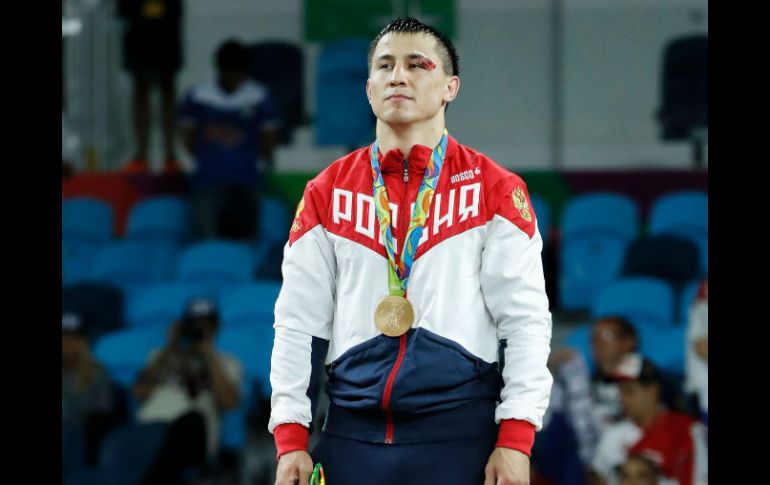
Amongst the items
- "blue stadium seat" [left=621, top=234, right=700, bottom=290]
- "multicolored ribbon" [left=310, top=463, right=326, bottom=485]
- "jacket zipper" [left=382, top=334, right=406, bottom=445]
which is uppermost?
"blue stadium seat" [left=621, top=234, right=700, bottom=290]

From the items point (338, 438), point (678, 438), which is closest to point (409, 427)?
point (338, 438)

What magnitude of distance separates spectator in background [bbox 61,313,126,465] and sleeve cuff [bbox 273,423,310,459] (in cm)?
358

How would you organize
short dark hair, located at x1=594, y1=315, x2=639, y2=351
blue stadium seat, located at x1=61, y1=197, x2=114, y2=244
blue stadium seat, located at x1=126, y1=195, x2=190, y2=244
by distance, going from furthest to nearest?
blue stadium seat, located at x1=61, y1=197, x2=114, y2=244 → blue stadium seat, located at x1=126, y1=195, x2=190, y2=244 → short dark hair, located at x1=594, y1=315, x2=639, y2=351

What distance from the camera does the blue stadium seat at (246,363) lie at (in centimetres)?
622

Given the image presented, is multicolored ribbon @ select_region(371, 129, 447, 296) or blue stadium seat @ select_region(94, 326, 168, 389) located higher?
multicolored ribbon @ select_region(371, 129, 447, 296)

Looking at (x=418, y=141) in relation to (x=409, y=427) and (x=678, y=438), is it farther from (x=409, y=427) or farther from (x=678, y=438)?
(x=678, y=438)

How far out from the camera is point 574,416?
18.9 feet

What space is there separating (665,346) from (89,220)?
3.49 metres

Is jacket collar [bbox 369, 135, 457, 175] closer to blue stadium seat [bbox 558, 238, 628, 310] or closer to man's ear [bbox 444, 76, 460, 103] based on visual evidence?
man's ear [bbox 444, 76, 460, 103]

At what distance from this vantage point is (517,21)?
7.99 m

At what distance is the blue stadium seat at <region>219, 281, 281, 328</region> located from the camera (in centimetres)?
670

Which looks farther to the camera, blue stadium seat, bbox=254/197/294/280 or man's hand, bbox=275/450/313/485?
blue stadium seat, bbox=254/197/294/280

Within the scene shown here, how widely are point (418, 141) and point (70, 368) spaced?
399 cm

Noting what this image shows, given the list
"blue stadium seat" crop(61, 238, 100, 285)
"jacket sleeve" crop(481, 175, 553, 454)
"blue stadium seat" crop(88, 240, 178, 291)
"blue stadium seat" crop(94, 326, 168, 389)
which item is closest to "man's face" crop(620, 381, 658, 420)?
"blue stadium seat" crop(94, 326, 168, 389)
